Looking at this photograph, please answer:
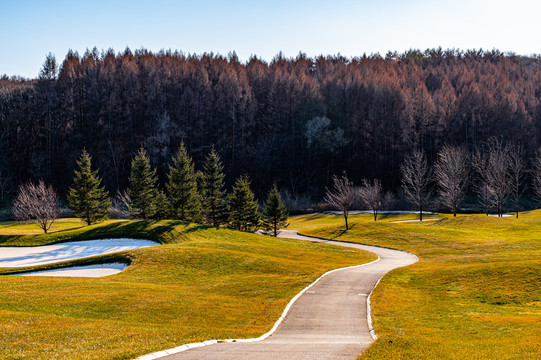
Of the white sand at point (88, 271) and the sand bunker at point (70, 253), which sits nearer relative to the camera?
the white sand at point (88, 271)

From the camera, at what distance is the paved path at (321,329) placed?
38.8 feet

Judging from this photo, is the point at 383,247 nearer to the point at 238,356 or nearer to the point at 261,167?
the point at 238,356

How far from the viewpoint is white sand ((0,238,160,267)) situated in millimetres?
32156

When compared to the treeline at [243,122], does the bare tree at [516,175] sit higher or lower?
lower

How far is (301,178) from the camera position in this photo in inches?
4070

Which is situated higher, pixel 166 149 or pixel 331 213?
pixel 166 149

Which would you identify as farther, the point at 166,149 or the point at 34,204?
the point at 166,149

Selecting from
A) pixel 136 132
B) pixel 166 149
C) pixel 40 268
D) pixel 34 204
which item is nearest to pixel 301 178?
pixel 166 149

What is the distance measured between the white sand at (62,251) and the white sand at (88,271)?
291cm

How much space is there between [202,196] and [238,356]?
139 feet

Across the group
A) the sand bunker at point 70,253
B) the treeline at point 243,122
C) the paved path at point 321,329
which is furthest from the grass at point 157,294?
the treeline at point 243,122

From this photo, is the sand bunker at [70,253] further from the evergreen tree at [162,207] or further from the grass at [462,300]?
the grass at [462,300]

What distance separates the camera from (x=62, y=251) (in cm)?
3531

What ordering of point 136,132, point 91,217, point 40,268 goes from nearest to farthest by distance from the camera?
point 40,268
point 91,217
point 136,132
